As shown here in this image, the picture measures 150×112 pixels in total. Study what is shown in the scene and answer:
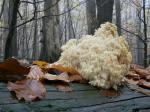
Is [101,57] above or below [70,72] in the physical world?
above

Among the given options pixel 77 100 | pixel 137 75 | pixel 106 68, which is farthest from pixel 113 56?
pixel 137 75

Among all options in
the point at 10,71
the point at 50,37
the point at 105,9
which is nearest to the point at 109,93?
the point at 10,71

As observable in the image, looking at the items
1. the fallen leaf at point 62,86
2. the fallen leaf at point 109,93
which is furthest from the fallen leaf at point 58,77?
the fallen leaf at point 109,93

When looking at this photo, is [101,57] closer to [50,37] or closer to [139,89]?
[139,89]

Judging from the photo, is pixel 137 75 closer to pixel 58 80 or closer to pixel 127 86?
pixel 127 86

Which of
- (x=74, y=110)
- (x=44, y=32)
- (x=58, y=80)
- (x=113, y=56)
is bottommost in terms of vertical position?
(x=74, y=110)

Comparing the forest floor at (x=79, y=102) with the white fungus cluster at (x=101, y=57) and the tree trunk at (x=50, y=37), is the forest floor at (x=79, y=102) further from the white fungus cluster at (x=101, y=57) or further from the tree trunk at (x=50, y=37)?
the tree trunk at (x=50, y=37)
